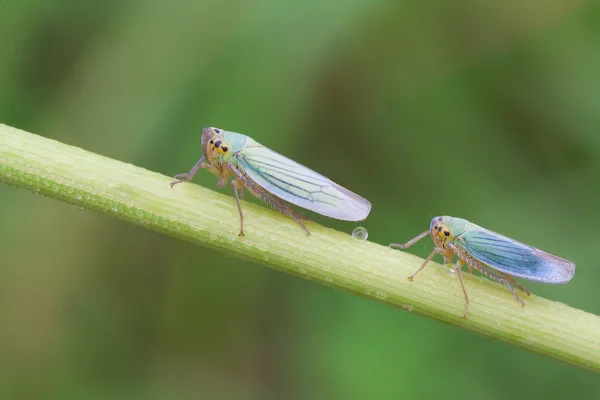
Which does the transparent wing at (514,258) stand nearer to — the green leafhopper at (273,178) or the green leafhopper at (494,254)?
the green leafhopper at (494,254)

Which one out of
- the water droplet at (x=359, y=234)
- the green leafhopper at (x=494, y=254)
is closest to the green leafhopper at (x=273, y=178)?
the green leafhopper at (x=494, y=254)

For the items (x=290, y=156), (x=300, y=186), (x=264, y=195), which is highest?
(x=300, y=186)

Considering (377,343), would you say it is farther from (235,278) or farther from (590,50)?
(590,50)

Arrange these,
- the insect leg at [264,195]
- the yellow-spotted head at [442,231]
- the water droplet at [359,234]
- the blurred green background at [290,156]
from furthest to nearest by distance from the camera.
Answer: the blurred green background at [290,156], the yellow-spotted head at [442,231], the insect leg at [264,195], the water droplet at [359,234]

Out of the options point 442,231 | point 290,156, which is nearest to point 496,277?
point 442,231

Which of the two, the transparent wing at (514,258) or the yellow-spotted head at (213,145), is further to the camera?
the yellow-spotted head at (213,145)

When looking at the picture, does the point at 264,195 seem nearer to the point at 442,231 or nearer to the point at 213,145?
the point at 213,145
